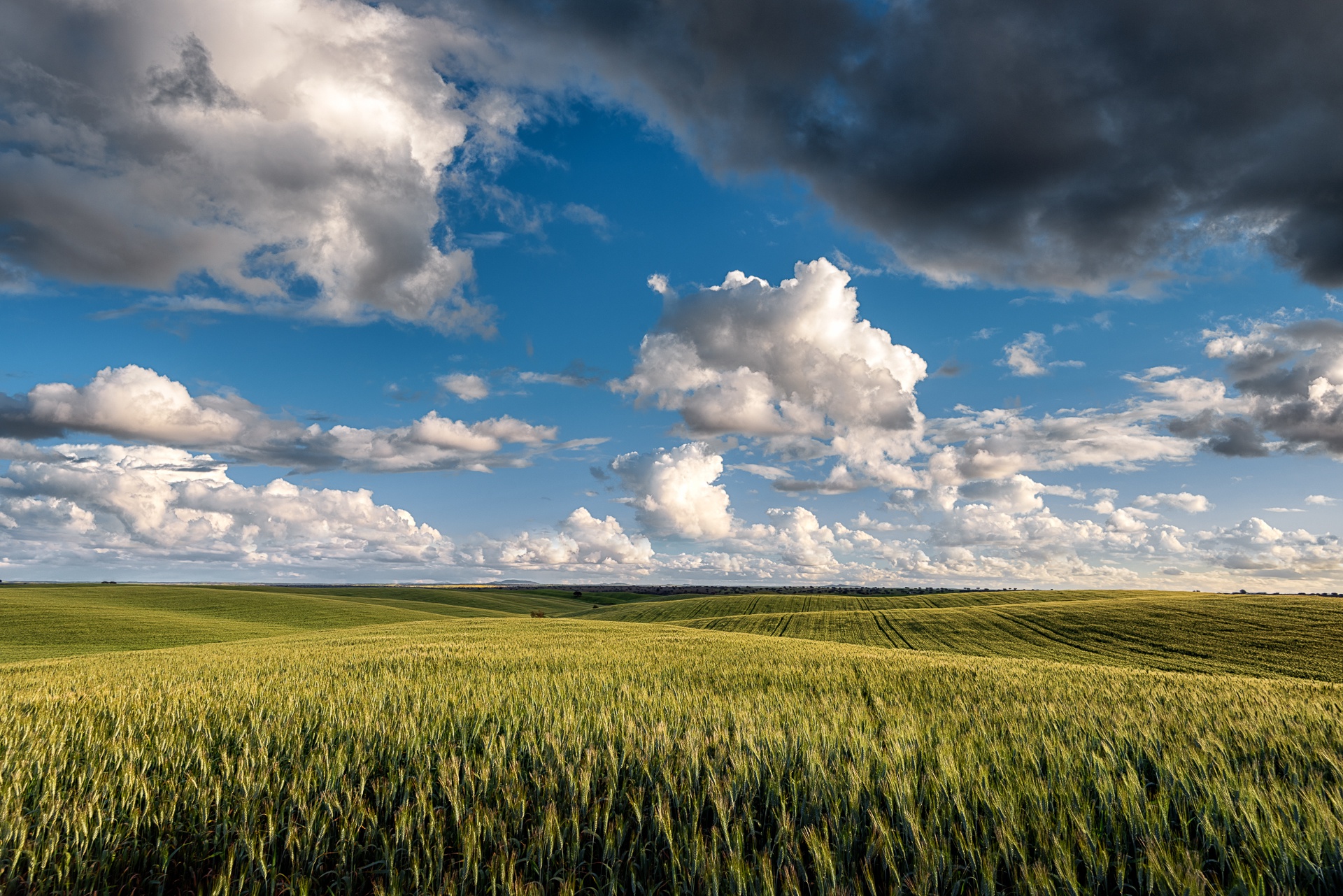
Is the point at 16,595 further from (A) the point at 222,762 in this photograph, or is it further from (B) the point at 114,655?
(A) the point at 222,762

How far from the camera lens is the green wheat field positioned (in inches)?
112

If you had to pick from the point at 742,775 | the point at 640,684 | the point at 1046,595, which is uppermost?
the point at 742,775

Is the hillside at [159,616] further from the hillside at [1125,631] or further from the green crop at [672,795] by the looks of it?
the green crop at [672,795]

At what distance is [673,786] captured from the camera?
367 centimetres

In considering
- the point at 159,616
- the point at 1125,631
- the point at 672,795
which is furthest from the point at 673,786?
the point at 159,616

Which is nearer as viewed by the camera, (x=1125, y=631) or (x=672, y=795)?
(x=672, y=795)

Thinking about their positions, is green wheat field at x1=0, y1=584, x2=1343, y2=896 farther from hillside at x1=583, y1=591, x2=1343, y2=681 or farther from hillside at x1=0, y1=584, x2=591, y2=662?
hillside at x1=0, y1=584, x2=591, y2=662

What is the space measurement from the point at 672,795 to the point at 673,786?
50 millimetres

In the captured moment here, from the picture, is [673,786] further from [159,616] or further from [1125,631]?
[159,616]

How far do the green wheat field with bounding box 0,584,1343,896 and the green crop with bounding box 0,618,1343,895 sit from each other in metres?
0.02

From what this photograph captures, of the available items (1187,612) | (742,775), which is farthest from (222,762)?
(1187,612)

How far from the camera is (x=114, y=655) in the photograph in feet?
69.5

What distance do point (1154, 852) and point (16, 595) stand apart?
291ft

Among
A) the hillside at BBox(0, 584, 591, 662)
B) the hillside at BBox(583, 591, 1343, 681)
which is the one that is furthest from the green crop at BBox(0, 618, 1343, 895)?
the hillside at BBox(0, 584, 591, 662)
